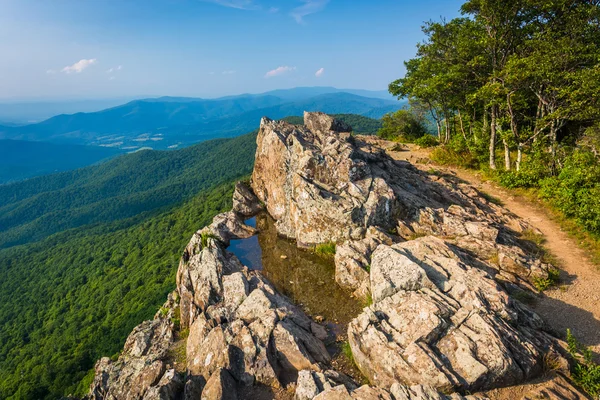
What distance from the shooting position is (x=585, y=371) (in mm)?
9102

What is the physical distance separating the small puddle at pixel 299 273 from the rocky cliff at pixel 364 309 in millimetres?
627

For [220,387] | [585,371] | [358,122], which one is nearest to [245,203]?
[220,387]

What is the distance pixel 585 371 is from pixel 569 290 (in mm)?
5832

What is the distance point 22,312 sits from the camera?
84.1 metres

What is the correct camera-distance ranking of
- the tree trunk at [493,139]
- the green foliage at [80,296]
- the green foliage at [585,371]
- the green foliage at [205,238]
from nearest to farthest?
the green foliage at [585,371] → the green foliage at [205,238] → the tree trunk at [493,139] → the green foliage at [80,296]

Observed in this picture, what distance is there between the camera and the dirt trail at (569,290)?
1167cm

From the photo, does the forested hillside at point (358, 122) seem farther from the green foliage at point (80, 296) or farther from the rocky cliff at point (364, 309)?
the rocky cliff at point (364, 309)

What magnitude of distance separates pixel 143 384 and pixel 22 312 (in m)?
106

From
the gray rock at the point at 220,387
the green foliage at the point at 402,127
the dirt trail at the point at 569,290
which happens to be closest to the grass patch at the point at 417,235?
the dirt trail at the point at 569,290

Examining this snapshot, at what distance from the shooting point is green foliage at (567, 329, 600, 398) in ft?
28.3

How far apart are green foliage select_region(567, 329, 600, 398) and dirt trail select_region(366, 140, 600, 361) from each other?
1516mm

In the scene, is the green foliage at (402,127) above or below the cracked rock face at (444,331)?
above

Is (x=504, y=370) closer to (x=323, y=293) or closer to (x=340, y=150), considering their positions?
(x=323, y=293)

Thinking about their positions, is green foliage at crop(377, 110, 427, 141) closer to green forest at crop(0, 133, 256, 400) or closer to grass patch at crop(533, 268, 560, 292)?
green forest at crop(0, 133, 256, 400)
